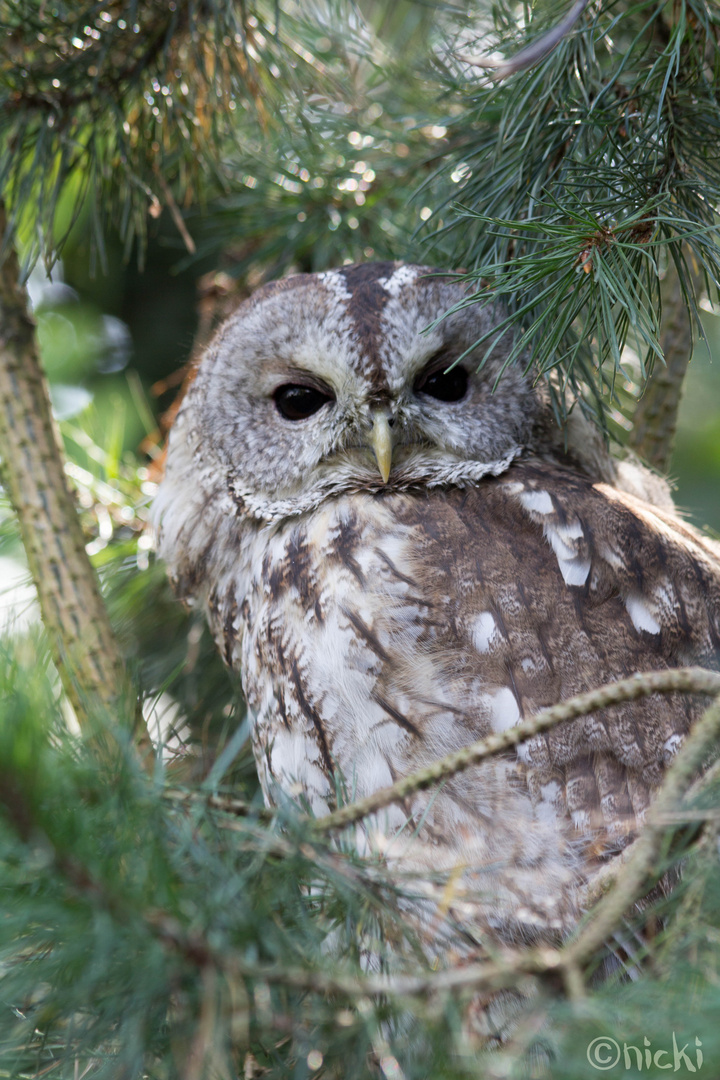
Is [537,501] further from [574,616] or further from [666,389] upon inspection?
[666,389]

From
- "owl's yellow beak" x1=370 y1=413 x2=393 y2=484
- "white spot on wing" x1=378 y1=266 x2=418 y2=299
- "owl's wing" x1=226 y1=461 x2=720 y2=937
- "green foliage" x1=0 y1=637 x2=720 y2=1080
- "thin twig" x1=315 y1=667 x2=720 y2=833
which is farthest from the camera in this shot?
"white spot on wing" x1=378 y1=266 x2=418 y2=299

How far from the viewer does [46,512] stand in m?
1.54

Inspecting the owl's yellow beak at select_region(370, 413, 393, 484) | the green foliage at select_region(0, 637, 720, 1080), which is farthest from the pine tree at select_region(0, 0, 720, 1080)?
the owl's yellow beak at select_region(370, 413, 393, 484)

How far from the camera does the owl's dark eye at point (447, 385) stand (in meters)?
1.70

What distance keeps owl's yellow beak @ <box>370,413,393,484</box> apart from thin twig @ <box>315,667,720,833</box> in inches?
33.2

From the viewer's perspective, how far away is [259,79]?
1.72 meters

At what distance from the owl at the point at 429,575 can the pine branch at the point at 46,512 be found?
31 centimetres

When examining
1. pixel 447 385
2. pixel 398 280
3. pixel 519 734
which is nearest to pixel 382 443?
pixel 447 385

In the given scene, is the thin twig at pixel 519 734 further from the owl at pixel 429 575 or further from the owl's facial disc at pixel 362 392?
the owl's facial disc at pixel 362 392

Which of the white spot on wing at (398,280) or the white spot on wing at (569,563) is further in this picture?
the white spot on wing at (398,280)

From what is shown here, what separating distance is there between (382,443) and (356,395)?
13 cm

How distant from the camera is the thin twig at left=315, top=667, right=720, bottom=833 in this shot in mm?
755

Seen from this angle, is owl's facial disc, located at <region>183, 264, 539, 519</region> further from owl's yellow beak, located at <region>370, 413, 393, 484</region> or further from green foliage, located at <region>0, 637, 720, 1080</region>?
green foliage, located at <region>0, 637, 720, 1080</region>

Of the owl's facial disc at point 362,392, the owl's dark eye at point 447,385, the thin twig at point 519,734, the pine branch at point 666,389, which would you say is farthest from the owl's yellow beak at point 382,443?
the thin twig at point 519,734
